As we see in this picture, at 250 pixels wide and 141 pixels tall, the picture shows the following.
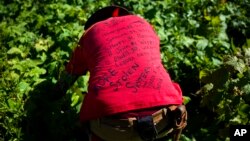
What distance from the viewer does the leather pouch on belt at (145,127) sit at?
273cm

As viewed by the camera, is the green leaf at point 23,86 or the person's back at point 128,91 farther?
the green leaf at point 23,86

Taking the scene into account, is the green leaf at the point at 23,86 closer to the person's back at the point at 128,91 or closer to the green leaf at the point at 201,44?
the person's back at the point at 128,91

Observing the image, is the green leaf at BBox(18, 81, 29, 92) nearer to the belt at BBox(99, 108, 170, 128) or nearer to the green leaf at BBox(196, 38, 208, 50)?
the belt at BBox(99, 108, 170, 128)

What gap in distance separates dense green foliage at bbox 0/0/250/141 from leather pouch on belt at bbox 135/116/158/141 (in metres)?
1.10

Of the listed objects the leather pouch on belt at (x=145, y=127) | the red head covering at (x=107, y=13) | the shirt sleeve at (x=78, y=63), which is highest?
the red head covering at (x=107, y=13)

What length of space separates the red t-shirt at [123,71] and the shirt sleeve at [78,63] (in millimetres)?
131

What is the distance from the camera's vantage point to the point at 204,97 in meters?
3.96

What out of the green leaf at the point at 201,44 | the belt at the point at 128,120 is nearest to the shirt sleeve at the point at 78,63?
the belt at the point at 128,120

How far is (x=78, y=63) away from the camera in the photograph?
362cm

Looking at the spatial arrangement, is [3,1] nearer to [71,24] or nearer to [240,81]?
[71,24]

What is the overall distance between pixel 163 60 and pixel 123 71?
163cm

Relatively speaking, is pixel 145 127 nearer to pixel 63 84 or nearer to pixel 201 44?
pixel 63 84

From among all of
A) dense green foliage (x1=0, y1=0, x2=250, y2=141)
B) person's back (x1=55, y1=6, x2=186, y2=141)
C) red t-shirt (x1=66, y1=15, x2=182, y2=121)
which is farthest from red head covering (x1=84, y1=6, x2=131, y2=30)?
dense green foliage (x1=0, y1=0, x2=250, y2=141)

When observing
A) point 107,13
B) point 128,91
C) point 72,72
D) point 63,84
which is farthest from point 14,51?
point 128,91
